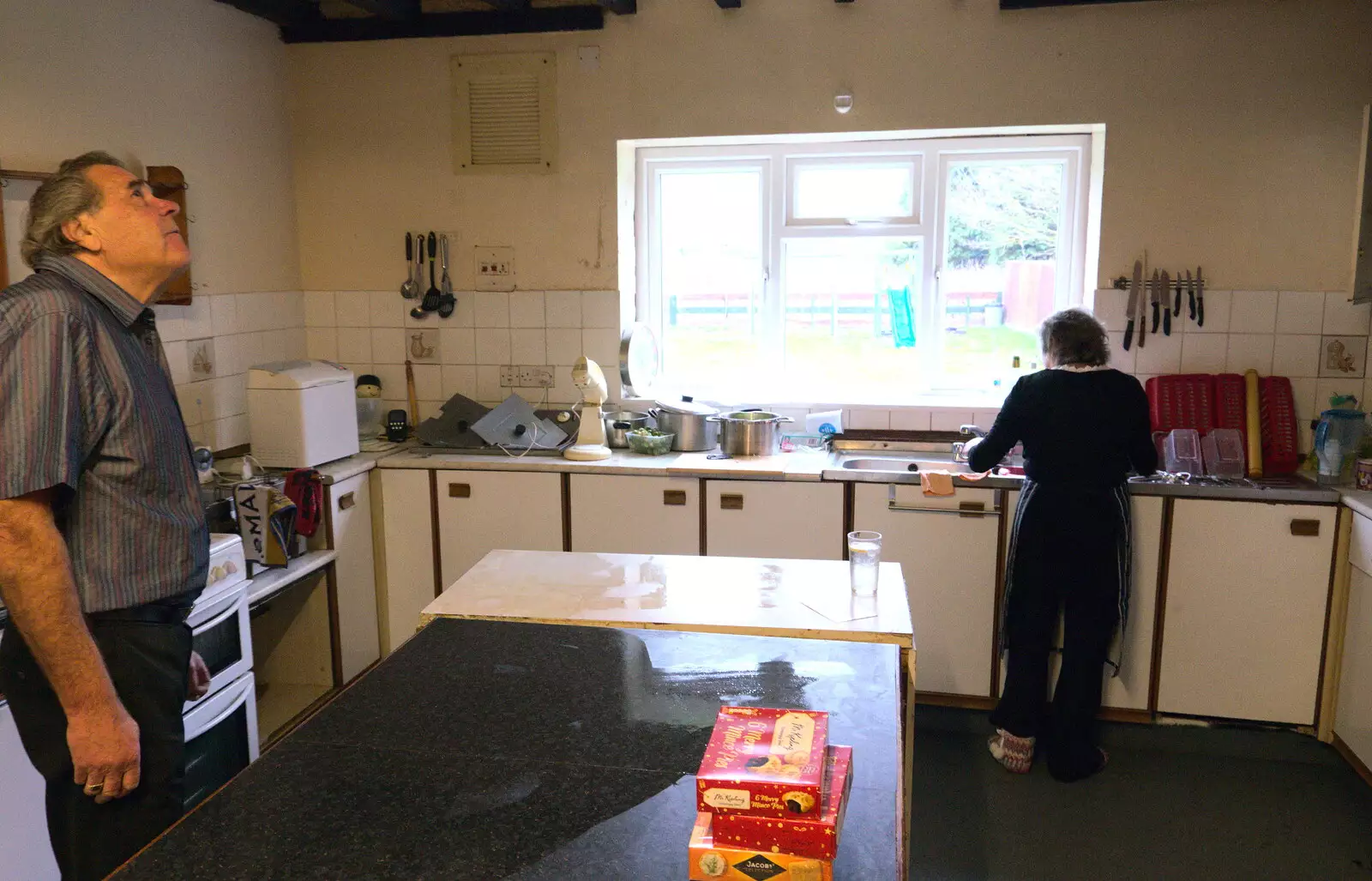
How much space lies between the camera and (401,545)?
12.8ft

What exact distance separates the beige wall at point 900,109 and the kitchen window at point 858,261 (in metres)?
0.23

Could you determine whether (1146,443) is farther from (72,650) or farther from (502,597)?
(72,650)

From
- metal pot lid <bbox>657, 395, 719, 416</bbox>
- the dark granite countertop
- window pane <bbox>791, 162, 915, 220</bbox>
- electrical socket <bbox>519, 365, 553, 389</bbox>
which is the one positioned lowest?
the dark granite countertop

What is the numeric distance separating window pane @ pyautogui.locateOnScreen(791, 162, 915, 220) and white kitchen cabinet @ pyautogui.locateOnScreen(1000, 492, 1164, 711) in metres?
1.35

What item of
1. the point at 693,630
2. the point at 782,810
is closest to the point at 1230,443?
the point at 693,630

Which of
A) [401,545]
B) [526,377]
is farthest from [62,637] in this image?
[526,377]

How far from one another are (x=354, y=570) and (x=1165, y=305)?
310 centimetres

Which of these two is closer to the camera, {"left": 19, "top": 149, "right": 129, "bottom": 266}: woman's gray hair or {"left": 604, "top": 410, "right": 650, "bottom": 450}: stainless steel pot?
{"left": 19, "top": 149, "right": 129, "bottom": 266}: woman's gray hair

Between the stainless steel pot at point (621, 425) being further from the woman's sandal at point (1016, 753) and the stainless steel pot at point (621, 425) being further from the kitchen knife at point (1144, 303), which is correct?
the kitchen knife at point (1144, 303)

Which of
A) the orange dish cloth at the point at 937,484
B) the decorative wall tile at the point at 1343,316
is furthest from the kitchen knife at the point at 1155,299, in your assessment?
the orange dish cloth at the point at 937,484

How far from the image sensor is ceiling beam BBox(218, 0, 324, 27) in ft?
12.8

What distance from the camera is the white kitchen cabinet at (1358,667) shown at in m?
3.07

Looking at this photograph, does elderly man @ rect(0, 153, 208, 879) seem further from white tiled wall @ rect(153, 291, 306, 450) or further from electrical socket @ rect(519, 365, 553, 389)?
electrical socket @ rect(519, 365, 553, 389)

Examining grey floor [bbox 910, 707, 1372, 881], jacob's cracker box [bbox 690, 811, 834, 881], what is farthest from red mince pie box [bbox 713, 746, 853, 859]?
grey floor [bbox 910, 707, 1372, 881]
